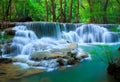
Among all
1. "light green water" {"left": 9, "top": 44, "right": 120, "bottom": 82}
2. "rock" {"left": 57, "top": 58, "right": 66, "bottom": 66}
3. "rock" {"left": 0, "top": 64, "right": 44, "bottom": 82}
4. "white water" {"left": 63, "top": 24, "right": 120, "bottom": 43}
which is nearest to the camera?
"light green water" {"left": 9, "top": 44, "right": 120, "bottom": 82}

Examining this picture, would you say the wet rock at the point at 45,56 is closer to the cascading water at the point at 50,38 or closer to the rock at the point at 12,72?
the cascading water at the point at 50,38

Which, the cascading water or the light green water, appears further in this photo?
the cascading water

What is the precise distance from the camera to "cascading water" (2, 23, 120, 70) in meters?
11.6

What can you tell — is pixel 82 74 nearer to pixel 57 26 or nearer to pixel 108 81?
pixel 108 81

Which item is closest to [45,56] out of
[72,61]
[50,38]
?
[72,61]

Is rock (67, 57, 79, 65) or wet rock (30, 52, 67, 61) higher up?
wet rock (30, 52, 67, 61)

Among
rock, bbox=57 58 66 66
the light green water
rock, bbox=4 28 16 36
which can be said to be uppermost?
rock, bbox=4 28 16 36

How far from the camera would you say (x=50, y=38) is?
16.2 meters

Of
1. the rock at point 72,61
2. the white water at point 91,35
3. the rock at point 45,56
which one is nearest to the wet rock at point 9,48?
the rock at point 45,56

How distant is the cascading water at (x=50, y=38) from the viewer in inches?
457

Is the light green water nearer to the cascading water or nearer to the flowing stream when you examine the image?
the flowing stream

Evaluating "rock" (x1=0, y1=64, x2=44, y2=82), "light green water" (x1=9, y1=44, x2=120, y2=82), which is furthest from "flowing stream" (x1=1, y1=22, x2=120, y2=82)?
"rock" (x1=0, y1=64, x2=44, y2=82)

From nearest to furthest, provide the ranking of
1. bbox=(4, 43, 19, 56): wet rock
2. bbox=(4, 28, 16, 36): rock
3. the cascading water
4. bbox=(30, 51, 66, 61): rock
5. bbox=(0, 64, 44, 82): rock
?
bbox=(0, 64, 44, 82): rock → bbox=(30, 51, 66, 61): rock → the cascading water → bbox=(4, 43, 19, 56): wet rock → bbox=(4, 28, 16, 36): rock

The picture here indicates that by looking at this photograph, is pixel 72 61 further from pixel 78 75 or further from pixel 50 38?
pixel 50 38
